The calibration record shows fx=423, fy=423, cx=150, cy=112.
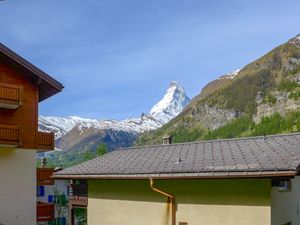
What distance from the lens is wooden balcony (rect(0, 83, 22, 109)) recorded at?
15844 millimetres

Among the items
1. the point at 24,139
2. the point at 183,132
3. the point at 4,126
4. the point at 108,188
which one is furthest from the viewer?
the point at 183,132

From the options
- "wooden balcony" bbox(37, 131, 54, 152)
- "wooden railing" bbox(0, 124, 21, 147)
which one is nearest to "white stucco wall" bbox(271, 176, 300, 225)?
"wooden railing" bbox(0, 124, 21, 147)

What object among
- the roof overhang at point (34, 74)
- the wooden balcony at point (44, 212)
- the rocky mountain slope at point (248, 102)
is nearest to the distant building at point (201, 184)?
the roof overhang at point (34, 74)

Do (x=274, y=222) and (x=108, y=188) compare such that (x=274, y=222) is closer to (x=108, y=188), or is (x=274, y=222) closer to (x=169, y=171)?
(x=169, y=171)

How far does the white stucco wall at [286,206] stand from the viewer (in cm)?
1079

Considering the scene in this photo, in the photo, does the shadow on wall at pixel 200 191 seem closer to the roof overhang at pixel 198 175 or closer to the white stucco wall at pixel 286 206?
the white stucco wall at pixel 286 206

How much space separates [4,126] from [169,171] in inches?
280

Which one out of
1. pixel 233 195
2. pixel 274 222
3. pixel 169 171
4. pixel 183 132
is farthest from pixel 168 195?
pixel 183 132

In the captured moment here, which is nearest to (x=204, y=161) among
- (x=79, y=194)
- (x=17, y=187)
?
(x=17, y=187)

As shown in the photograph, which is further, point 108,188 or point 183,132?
point 183,132

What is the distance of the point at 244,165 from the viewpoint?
10789 mm

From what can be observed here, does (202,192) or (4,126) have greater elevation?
(4,126)

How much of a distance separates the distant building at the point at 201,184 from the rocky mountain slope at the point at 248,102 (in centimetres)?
11850

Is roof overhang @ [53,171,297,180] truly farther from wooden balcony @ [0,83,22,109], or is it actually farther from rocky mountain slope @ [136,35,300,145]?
rocky mountain slope @ [136,35,300,145]
